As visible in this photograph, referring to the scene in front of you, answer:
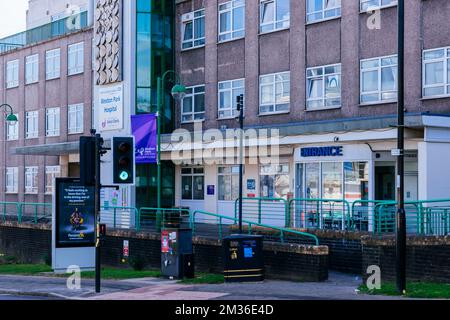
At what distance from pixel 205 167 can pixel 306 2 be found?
30.9ft

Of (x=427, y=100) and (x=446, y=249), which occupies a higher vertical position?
(x=427, y=100)

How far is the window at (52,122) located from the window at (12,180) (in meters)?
4.50

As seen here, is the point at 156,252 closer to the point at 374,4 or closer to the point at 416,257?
the point at 416,257

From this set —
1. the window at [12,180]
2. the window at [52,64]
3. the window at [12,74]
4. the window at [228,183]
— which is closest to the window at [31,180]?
the window at [12,180]

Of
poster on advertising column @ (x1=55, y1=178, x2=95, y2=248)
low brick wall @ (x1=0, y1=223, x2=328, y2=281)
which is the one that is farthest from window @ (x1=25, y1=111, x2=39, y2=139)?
poster on advertising column @ (x1=55, y1=178, x2=95, y2=248)

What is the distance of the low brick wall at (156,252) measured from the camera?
1988 cm

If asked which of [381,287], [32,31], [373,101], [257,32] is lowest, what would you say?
[381,287]

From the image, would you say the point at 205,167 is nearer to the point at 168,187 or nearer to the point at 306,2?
the point at 168,187

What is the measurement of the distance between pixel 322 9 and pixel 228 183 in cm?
925

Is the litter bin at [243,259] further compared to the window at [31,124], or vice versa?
the window at [31,124]

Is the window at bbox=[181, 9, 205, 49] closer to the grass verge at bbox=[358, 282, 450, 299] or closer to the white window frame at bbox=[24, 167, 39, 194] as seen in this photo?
the white window frame at bbox=[24, 167, 39, 194]

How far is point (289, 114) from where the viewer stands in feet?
103

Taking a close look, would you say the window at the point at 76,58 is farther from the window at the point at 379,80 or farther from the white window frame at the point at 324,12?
the window at the point at 379,80
